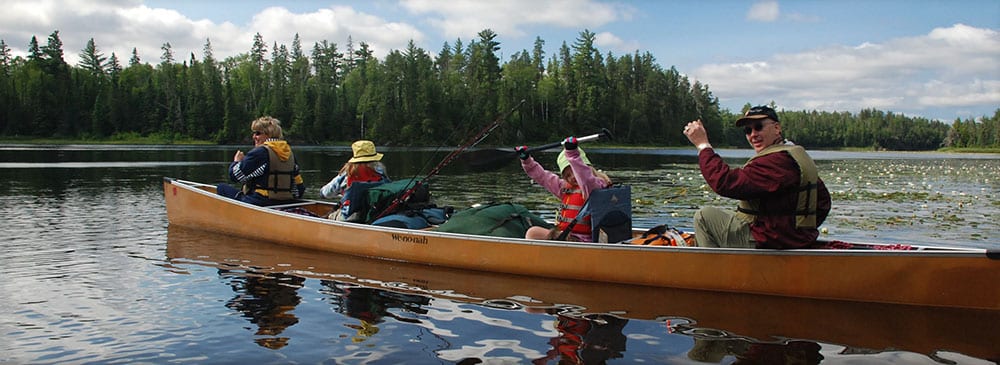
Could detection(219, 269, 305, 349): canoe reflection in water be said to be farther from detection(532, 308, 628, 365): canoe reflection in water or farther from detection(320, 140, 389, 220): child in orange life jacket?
detection(532, 308, 628, 365): canoe reflection in water

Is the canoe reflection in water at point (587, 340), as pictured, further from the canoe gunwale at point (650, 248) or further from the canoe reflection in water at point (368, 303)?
the canoe reflection in water at point (368, 303)

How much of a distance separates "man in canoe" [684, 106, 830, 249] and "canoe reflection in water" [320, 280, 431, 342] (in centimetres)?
282

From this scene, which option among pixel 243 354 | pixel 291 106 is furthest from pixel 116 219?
pixel 291 106

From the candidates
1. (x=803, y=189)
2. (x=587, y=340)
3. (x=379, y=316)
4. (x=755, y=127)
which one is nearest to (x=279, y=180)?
(x=379, y=316)

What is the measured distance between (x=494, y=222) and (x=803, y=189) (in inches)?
133

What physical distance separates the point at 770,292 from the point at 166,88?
301ft

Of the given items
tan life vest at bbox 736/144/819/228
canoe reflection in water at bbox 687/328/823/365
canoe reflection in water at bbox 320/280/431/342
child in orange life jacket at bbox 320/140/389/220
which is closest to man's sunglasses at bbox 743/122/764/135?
tan life vest at bbox 736/144/819/228

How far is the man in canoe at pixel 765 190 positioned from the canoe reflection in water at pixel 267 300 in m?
3.73

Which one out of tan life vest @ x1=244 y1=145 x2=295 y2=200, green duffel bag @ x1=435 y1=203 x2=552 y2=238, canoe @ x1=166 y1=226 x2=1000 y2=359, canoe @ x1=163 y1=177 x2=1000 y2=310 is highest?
tan life vest @ x1=244 y1=145 x2=295 y2=200

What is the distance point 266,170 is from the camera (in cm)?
991

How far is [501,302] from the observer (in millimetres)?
6547

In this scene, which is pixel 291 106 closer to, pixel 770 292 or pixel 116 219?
pixel 116 219

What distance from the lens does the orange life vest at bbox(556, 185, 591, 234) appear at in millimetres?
7301

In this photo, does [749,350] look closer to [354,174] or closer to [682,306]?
[682,306]
